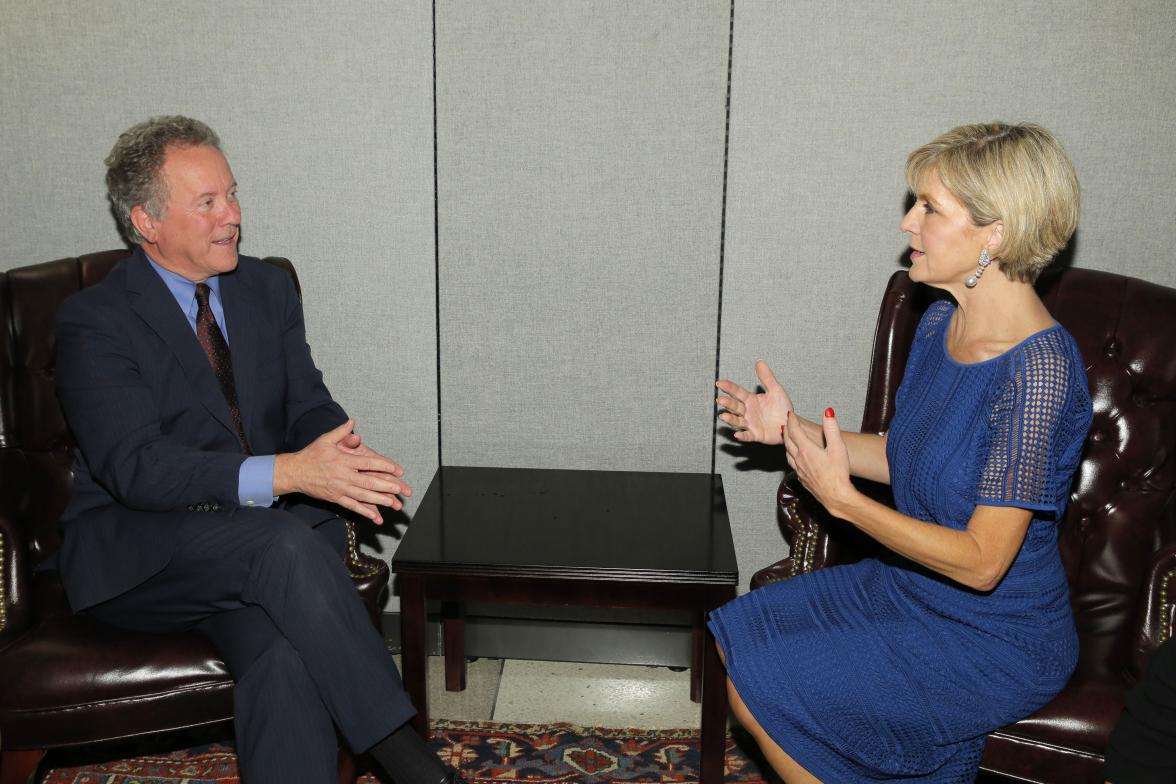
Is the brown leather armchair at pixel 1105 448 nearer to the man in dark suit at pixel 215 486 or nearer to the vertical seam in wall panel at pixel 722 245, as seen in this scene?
the vertical seam in wall panel at pixel 722 245

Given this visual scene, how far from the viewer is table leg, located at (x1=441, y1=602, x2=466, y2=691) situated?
2844 millimetres

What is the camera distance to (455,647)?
2.85 m

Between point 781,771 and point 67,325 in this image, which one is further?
point 67,325

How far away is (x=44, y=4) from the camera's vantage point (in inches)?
104

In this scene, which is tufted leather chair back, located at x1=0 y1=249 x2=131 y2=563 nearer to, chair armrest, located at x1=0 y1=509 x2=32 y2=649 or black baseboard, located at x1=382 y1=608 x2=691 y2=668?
chair armrest, located at x1=0 y1=509 x2=32 y2=649

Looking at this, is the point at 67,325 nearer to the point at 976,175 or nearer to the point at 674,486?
the point at 674,486

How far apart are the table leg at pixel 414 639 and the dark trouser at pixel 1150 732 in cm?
139

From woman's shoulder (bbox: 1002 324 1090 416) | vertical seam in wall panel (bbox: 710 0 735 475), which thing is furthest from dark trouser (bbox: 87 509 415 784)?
woman's shoulder (bbox: 1002 324 1090 416)

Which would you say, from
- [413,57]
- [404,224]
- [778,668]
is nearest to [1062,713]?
[778,668]

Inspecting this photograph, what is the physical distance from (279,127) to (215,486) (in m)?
1.10

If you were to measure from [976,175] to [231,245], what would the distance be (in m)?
1.56

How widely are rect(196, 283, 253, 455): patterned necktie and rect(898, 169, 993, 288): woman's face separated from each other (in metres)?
1.49

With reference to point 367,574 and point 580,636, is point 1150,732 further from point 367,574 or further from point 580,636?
point 580,636

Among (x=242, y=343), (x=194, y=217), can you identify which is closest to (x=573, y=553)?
(x=242, y=343)
